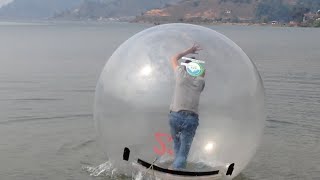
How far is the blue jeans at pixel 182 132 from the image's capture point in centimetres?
847

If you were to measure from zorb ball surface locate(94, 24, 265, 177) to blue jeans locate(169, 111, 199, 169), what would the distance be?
121mm

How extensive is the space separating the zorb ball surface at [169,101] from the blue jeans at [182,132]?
0.12 m

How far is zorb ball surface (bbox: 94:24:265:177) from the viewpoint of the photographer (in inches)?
341

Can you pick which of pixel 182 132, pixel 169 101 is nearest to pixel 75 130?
pixel 169 101

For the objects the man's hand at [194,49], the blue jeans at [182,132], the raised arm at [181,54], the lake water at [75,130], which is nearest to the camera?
the blue jeans at [182,132]

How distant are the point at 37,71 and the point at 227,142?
2111cm

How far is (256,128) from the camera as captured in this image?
9.23 m

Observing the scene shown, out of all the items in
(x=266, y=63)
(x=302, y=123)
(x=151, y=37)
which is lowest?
(x=266, y=63)

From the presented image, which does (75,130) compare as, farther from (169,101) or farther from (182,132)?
(182,132)

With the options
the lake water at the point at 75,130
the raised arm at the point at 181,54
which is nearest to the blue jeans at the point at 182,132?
the raised arm at the point at 181,54

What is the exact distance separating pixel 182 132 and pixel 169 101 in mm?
493

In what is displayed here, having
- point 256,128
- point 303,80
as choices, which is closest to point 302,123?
point 256,128

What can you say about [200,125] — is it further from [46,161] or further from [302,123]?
[302,123]

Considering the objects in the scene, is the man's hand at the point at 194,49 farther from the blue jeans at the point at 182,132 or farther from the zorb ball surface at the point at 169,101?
the blue jeans at the point at 182,132
